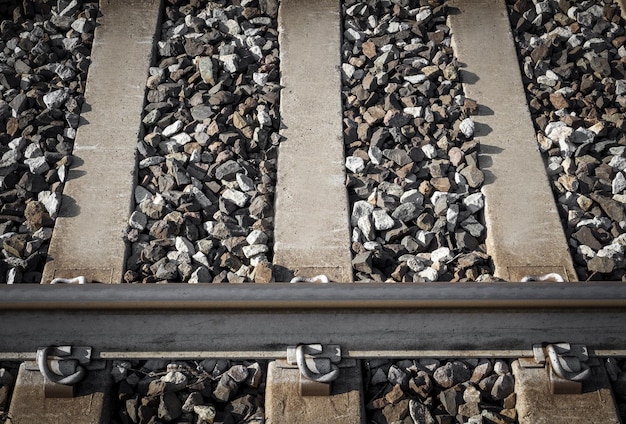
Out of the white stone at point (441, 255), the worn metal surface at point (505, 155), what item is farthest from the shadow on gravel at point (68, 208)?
the worn metal surface at point (505, 155)

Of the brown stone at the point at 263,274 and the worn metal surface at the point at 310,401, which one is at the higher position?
the brown stone at the point at 263,274

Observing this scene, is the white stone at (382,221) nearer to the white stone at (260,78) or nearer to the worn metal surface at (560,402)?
the worn metal surface at (560,402)

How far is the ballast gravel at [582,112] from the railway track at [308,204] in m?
0.02

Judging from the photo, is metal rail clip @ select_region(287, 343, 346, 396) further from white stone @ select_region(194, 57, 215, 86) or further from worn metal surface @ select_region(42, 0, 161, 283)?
white stone @ select_region(194, 57, 215, 86)

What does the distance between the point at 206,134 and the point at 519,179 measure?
2.11 metres

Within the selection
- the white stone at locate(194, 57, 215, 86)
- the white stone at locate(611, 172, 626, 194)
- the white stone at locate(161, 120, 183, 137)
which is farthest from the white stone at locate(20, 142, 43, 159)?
the white stone at locate(611, 172, 626, 194)

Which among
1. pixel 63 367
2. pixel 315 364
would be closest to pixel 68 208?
pixel 63 367

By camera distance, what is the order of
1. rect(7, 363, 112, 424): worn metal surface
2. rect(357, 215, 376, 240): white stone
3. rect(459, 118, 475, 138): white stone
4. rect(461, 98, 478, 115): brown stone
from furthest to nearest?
rect(461, 98, 478, 115): brown stone → rect(459, 118, 475, 138): white stone → rect(357, 215, 376, 240): white stone → rect(7, 363, 112, 424): worn metal surface

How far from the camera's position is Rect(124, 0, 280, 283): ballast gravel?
13.4 feet

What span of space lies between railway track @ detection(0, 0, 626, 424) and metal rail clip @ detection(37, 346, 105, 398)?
30 millimetres

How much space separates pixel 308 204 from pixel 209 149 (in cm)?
82

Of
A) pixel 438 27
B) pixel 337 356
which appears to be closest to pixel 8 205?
pixel 337 356

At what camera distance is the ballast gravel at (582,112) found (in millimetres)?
4215

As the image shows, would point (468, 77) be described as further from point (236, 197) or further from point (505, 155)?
point (236, 197)
